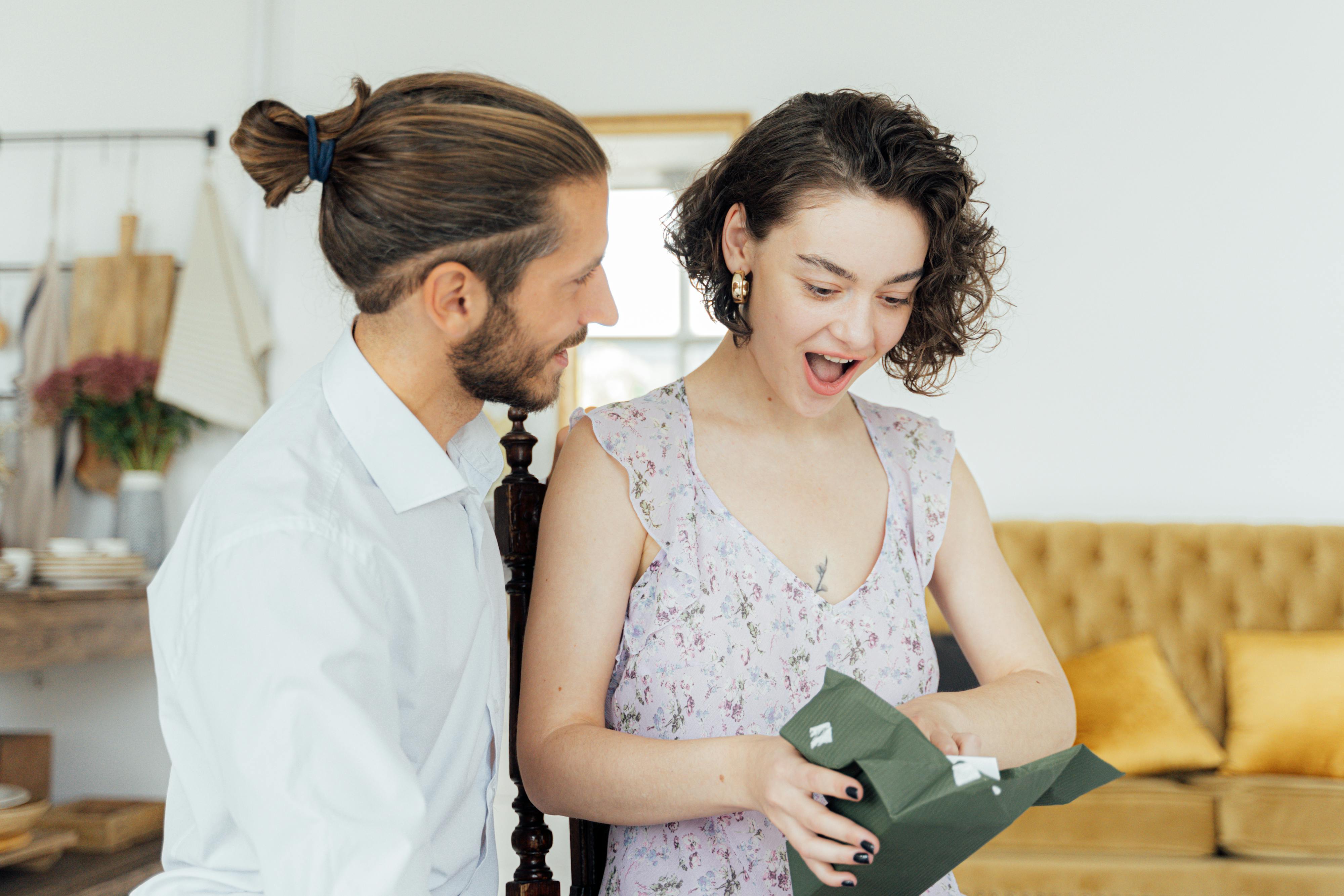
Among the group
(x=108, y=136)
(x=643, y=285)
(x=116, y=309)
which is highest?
(x=108, y=136)

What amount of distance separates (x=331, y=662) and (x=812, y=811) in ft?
1.28

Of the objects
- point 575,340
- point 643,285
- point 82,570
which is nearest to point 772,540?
point 575,340

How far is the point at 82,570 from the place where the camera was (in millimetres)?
2924

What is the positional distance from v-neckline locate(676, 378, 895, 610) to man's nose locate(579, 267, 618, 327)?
0.28 meters

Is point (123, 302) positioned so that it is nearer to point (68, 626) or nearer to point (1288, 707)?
point (68, 626)

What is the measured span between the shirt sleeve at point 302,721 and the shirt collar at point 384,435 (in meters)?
0.13

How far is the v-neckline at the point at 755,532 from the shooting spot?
1.24 metres

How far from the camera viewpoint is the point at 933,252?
128 cm

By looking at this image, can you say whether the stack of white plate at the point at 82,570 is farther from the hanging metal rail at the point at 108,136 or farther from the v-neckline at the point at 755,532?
the v-neckline at the point at 755,532

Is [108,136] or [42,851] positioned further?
[108,136]

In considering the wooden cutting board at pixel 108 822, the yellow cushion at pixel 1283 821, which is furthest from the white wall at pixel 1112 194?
the wooden cutting board at pixel 108 822

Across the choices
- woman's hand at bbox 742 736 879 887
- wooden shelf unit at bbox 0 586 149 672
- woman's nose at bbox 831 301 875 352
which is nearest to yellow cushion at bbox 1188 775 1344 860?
woman's nose at bbox 831 301 875 352

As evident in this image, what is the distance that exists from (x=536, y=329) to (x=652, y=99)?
264cm

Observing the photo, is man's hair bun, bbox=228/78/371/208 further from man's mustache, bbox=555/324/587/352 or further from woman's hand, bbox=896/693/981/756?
woman's hand, bbox=896/693/981/756
